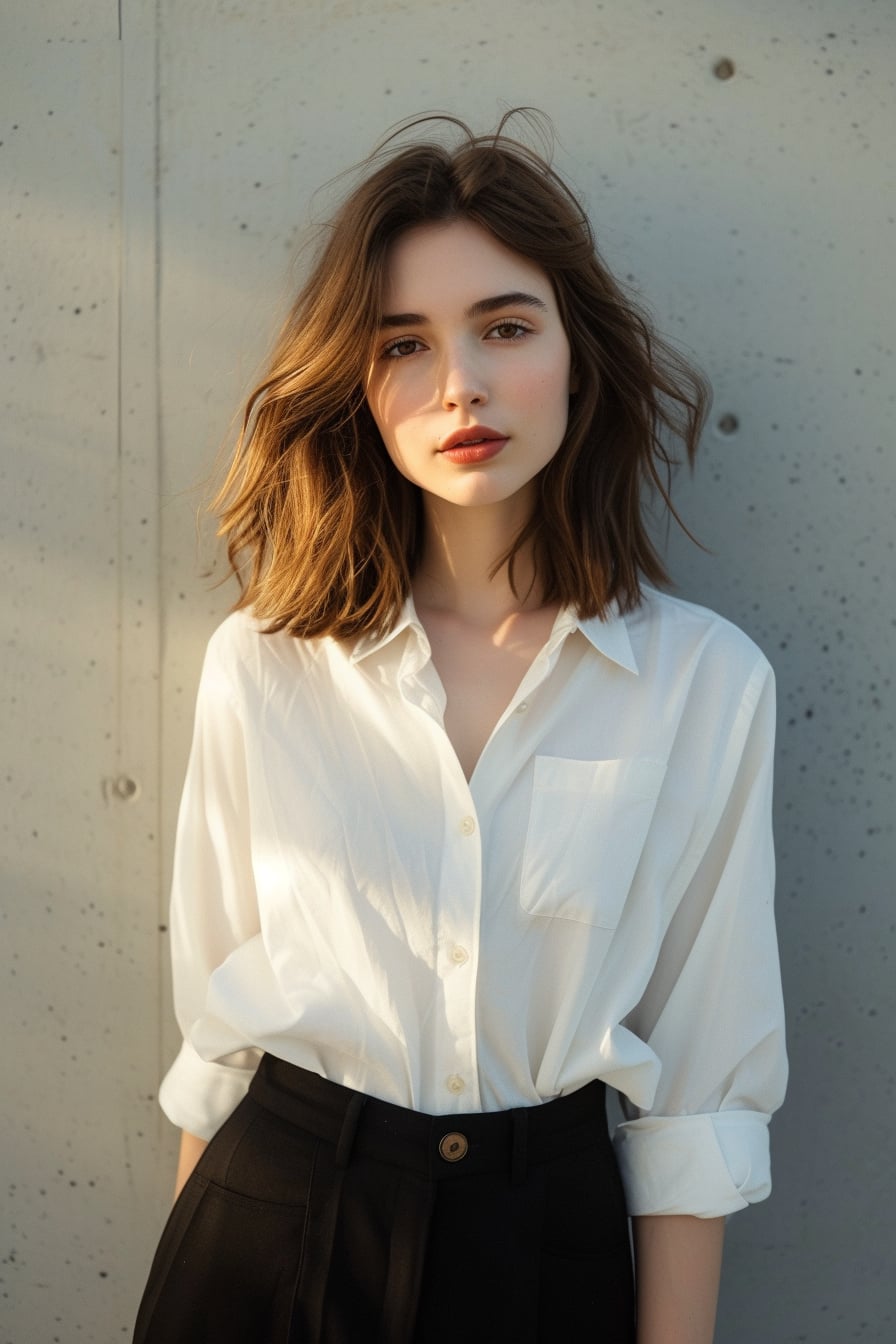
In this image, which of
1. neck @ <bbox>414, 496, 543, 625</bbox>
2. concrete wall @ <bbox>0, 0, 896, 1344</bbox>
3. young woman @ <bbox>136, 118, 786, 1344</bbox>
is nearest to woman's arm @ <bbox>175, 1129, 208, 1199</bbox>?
young woman @ <bbox>136, 118, 786, 1344</bbox>

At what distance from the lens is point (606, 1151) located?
55.9 inches

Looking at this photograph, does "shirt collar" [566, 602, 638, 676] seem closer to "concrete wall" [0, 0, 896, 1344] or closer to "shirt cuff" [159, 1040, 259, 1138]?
"concrete wall" [0, 0, 896, 1344]

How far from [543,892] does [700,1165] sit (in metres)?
0.36

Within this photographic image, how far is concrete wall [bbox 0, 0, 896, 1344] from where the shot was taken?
68.4 inches

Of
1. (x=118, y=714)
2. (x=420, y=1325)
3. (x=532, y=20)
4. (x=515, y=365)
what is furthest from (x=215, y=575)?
(x=420, y=1325)

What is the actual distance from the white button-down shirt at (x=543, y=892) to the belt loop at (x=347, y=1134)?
4 centimetres

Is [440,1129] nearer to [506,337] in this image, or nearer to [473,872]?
[473,872]

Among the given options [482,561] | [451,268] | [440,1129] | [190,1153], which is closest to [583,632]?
[482,561]

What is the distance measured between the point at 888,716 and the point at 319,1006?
3.05ft

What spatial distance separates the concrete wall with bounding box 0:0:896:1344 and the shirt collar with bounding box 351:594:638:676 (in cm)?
33

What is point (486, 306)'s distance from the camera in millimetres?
1425

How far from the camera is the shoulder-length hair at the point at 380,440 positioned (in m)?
1.46

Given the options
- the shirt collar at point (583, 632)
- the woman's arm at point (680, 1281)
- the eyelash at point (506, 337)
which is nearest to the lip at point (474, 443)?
the eyelash at point (506, 337)

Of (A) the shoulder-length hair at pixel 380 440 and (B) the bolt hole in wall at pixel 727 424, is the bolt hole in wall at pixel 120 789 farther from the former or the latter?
(B) the bolt hole in wall at pixel 727 424
